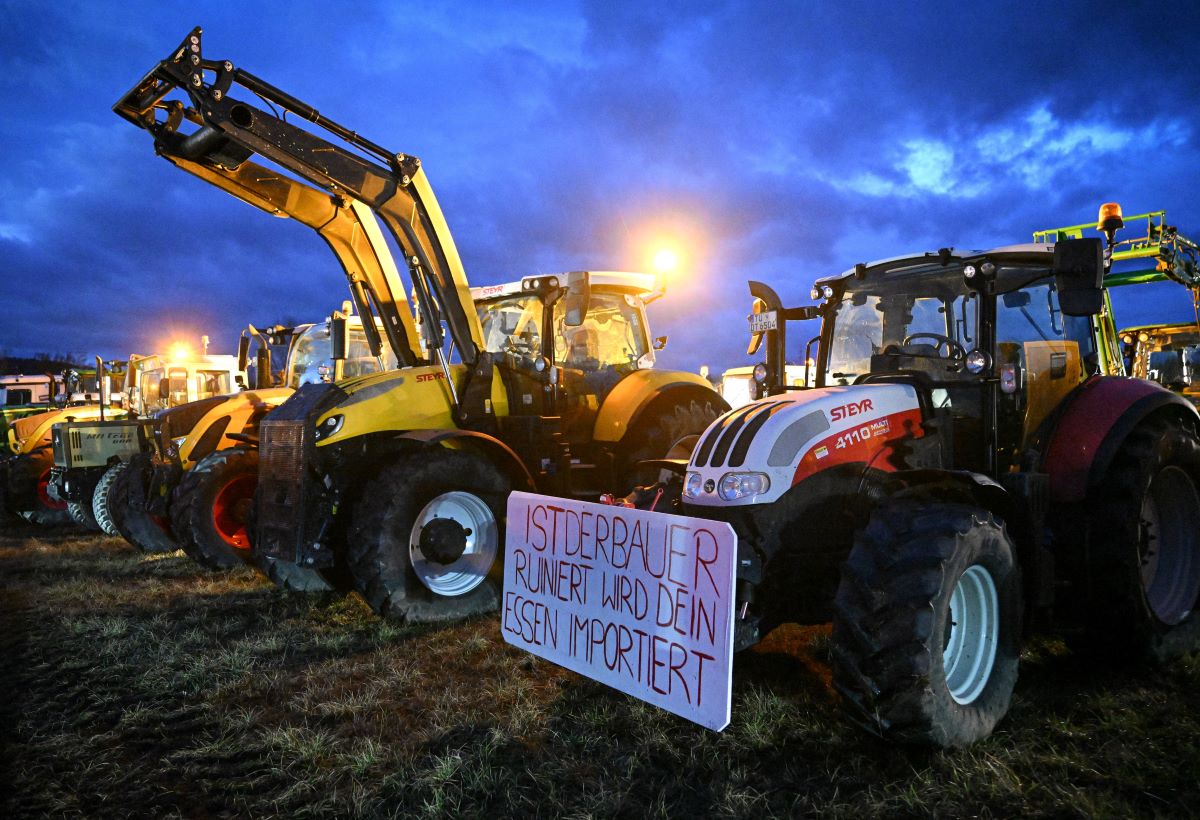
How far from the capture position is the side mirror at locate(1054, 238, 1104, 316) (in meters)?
3.58

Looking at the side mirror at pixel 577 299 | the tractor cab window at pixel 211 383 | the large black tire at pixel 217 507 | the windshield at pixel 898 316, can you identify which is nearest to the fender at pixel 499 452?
the side mirror at pixel 577 299

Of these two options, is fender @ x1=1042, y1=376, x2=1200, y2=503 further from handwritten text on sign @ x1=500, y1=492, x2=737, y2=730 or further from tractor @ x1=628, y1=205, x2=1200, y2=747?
handwritten text on sign @ x1=500, y1=492, x2=737, y2=730

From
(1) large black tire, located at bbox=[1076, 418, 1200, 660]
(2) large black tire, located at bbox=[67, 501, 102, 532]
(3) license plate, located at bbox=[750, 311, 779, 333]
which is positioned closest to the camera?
(1) large black tire, located at bbox=[1076, 418, 1200, 660]

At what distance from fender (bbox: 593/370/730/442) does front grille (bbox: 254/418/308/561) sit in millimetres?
2561

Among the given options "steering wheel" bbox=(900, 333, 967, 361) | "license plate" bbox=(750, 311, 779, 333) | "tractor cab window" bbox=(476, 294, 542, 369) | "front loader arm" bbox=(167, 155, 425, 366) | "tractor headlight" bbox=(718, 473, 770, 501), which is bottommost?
"tractor headlight" bbox=(718, 473, 770, 501)

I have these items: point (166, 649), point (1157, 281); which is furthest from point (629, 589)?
point (1157, 281)

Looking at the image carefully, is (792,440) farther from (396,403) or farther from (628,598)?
(396,403)

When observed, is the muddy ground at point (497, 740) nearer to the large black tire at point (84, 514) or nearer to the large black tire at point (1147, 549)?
the large black tire at point (1147, 549)

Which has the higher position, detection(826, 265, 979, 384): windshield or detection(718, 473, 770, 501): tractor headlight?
detection(826, 265, 979, 384): windshield

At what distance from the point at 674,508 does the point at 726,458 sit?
67 cm

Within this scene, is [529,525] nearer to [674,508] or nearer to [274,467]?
[674,508]

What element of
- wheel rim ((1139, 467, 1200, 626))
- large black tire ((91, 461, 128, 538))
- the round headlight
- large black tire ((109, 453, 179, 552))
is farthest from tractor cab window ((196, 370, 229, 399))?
wheel rim ((1139, 467, 1200, 626))

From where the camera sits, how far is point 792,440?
3.42 m

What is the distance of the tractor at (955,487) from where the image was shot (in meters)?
2.91
